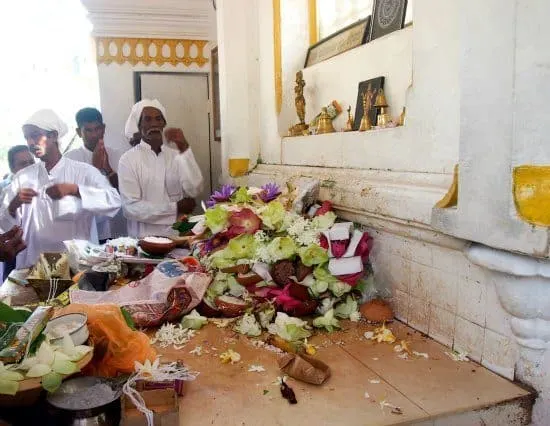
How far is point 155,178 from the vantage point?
4.14 m

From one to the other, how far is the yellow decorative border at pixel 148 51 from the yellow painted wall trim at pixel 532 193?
5.01 m

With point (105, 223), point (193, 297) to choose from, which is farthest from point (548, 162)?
point (105, 223)

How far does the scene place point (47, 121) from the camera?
11.4 ft

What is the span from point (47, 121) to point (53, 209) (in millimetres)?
600

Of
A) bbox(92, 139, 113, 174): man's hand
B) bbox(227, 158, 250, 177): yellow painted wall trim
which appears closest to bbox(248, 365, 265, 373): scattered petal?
bbox(227, 158, 250, 177): yellow painted wall trim

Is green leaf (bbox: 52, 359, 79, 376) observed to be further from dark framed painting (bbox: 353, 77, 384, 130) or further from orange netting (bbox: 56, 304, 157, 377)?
dark framed painting (bbox: 353, 77, 384, 130)

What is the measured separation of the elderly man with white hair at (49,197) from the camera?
11.5 ft

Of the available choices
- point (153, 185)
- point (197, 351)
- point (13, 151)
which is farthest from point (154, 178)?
point (197, 351)

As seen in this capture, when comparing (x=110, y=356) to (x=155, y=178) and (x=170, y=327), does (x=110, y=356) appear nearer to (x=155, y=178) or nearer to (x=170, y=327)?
(x=170, y=327)

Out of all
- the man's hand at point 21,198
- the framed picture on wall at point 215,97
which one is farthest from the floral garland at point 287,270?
the framed picture on wall at point 215,97

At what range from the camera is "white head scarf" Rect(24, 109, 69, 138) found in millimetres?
3473

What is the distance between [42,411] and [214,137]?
4642 mm

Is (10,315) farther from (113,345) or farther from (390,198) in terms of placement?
(390,198)

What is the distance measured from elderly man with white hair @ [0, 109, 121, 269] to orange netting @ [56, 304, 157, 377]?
7.48 ft
